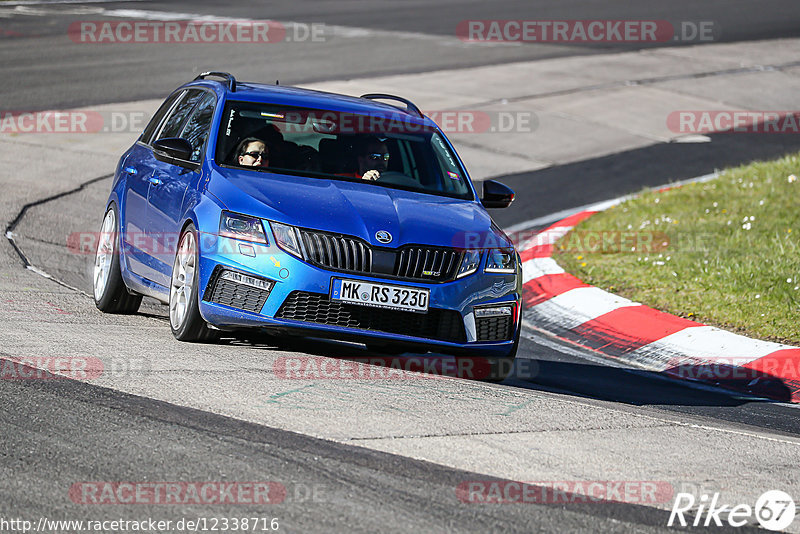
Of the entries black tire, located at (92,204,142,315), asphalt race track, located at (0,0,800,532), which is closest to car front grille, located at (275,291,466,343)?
asphalt race track, located at (0,0,800,532)

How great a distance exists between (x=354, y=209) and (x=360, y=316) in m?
0.65

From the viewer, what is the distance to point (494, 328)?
7258mm

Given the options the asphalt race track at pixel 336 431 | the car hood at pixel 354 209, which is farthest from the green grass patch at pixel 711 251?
the car hood at pixel 354 209

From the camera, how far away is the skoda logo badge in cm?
684

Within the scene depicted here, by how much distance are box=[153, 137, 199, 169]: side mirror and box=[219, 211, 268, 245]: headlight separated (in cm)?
84

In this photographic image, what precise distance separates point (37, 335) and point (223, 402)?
177cm

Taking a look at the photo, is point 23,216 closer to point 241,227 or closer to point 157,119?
point 157,119

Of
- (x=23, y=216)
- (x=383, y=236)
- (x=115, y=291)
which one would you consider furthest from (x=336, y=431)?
(x=23, y=216)

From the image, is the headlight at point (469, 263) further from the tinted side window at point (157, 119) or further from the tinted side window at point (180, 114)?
the tinted side window at point (157, 119)

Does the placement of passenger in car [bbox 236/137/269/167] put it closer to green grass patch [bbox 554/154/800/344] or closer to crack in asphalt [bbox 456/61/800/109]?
green grass patch [bbox 554/154/800/344]

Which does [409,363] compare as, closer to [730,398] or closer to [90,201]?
[730,398]

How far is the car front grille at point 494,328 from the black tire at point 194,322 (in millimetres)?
1546

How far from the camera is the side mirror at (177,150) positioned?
25.1ft

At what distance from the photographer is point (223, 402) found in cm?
565
